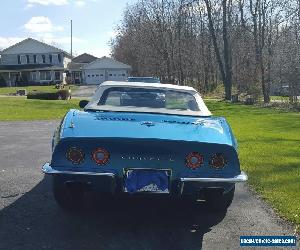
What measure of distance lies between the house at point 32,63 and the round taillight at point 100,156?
70905mm

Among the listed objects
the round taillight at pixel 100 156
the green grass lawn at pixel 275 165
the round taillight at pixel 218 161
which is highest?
the round taillight at pixel 100 156

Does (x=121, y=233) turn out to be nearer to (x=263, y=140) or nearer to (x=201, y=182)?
(x=201, y=182)

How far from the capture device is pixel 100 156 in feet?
13.8

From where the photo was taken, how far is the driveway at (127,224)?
4137mm

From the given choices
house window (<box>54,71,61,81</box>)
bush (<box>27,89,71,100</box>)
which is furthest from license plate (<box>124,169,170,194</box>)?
house window (<box>54,71,61,81</box>)

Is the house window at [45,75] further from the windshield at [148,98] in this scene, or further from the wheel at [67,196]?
the wheel at [67,196]

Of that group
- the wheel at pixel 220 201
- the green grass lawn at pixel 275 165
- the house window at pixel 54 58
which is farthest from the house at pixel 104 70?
the wheel at pixel 220 201

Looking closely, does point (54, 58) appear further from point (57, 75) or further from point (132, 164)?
point (132, 164)

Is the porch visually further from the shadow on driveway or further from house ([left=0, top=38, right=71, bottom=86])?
the shadow on driveway

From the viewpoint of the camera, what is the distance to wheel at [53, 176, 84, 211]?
4668 millimetres

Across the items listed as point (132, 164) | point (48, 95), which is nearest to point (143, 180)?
point (132, 164)

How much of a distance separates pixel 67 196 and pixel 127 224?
75 cm

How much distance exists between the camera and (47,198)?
578 centimetres

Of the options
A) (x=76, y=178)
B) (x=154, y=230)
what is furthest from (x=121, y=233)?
(x=76, y=178)
